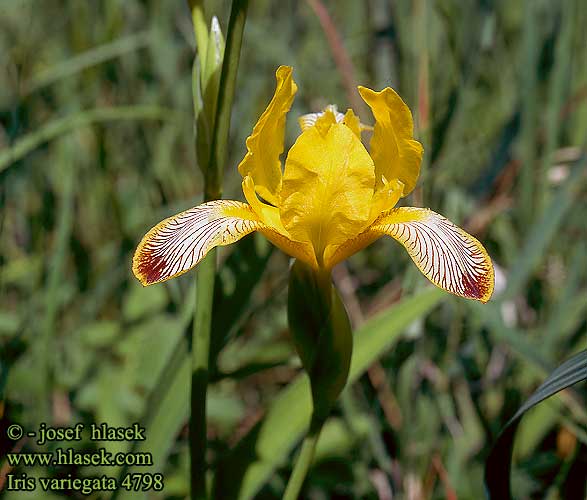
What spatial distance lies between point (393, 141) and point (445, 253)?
0.18 metres

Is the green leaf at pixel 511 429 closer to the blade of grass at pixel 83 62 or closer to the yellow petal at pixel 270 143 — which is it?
the yellow petal at pixel 270 143

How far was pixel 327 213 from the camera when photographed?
756mm

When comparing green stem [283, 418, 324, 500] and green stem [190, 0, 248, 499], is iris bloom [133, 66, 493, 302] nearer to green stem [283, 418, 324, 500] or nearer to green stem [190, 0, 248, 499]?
green stem [190, 0, 248, 499]

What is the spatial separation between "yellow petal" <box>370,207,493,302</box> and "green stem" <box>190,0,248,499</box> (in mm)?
186

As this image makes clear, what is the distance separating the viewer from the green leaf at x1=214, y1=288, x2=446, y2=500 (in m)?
0.96

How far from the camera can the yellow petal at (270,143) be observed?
2.55 ft

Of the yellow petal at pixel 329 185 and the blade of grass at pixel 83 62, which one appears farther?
the blade of grass at pixel 83 62

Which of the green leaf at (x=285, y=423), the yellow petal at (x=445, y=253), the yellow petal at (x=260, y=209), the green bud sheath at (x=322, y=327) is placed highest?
the yellow petal at (x=260, y=209)

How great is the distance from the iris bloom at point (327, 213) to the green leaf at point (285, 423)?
9.7 inches

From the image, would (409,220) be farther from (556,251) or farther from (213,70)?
(556,251)

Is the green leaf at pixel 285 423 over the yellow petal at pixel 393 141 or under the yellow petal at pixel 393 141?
under

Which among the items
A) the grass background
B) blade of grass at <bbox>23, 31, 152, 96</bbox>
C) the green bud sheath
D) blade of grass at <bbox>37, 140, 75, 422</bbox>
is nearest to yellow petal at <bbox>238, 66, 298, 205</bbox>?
the green bud sheath

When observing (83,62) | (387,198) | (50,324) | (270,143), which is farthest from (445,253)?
(83,62)

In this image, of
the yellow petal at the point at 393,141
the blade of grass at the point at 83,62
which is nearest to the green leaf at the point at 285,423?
the yellow petal at the point at 393,141
